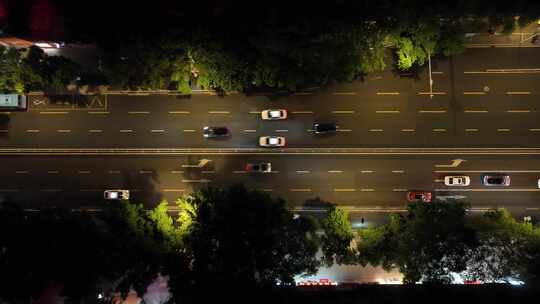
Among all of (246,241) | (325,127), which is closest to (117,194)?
(246,241)

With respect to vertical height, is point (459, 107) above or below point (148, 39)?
below

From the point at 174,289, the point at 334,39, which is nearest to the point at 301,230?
the point at 174,289

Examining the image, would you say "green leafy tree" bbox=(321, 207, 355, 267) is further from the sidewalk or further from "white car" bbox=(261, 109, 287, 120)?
the sidewalk

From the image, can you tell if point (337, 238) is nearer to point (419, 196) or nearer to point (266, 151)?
point (419, 196)

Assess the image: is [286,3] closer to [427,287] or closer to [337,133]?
Result: [337,133]

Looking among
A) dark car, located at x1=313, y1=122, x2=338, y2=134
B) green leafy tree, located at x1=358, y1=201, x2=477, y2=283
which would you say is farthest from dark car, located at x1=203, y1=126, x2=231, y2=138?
green leafy tree, located at x1=358, y1=201, x2=477, y2=283

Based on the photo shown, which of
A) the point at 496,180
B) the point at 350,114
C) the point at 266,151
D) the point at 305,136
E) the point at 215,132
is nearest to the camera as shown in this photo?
the point at 496,180

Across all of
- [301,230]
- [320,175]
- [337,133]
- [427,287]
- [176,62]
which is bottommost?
[427,287]
